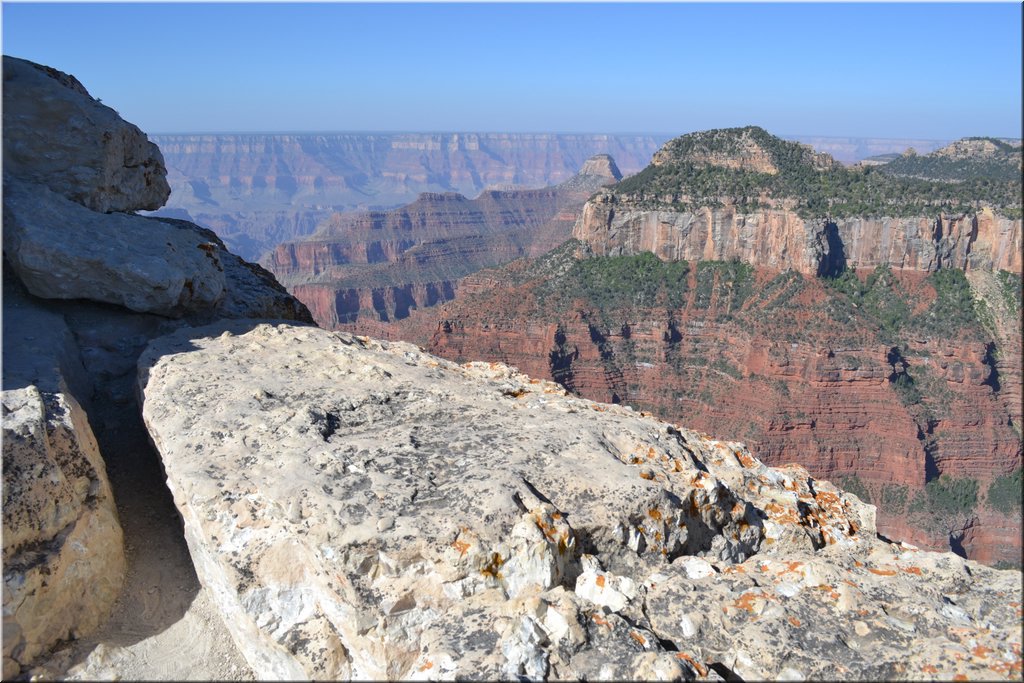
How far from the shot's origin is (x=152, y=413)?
6773 millimetres

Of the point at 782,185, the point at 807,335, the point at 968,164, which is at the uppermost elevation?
the point at 968,164

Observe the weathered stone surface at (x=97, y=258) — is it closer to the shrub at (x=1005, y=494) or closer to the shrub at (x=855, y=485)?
the shrub at (x=855, y=485)

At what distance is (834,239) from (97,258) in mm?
52508

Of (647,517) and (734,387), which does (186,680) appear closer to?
(647,517)

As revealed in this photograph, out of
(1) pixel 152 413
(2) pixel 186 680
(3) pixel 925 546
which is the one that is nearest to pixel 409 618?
(2) pixel 186 680

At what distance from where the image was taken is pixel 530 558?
506 centimetres

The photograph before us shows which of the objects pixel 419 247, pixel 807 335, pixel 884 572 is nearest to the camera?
pixel 884 572

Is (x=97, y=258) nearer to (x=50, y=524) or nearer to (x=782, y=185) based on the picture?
(x=50, y=524)

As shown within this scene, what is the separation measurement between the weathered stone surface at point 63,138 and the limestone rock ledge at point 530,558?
4473mm

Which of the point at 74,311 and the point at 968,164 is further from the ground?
the point at 968,164

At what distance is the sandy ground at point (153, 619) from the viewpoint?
510 cm

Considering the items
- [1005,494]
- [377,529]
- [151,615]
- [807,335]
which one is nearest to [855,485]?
[1005,494]

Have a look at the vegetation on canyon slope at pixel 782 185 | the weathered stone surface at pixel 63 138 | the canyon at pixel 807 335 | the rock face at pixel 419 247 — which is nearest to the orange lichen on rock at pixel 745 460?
the weathered stone surface at pixel 63 138

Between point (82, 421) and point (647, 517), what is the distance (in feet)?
17.3
